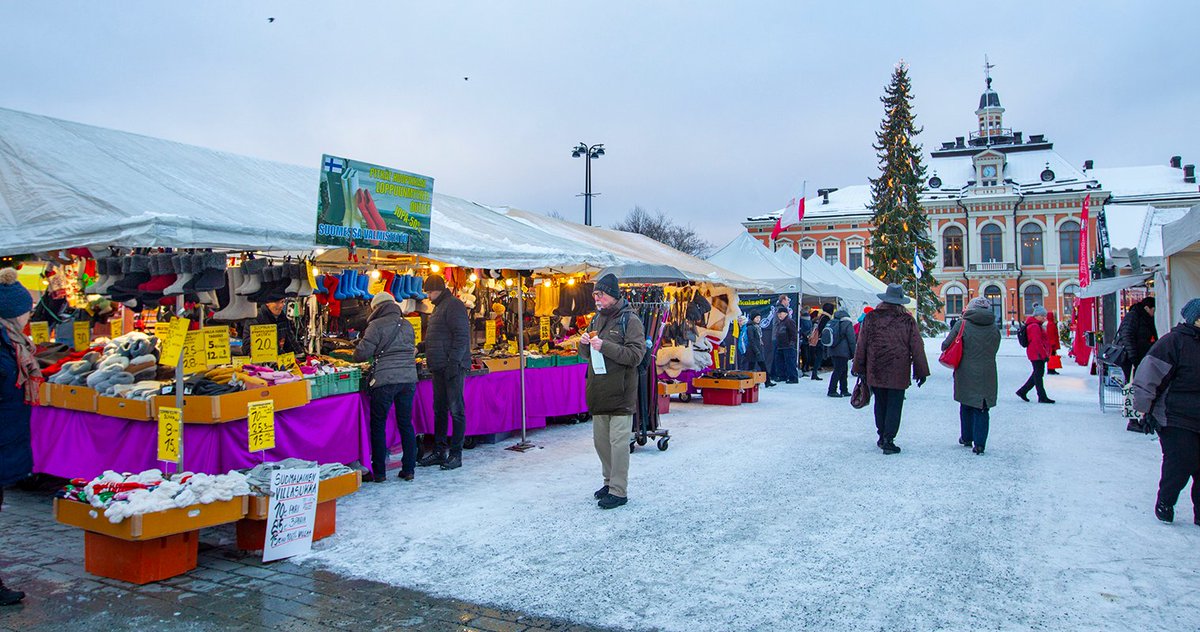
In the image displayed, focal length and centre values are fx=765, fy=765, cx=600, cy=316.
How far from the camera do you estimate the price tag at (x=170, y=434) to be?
474cm

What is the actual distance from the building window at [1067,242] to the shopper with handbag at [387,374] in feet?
183

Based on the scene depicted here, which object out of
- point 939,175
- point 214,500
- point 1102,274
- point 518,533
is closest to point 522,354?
point 518,533

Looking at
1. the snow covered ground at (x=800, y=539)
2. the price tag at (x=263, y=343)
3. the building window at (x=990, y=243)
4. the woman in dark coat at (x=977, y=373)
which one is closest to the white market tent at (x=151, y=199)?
the price tag at (x=263, y=343)

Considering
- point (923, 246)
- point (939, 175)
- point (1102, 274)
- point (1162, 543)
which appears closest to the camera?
point (1162, 543)

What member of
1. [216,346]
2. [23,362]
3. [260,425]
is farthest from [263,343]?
[23,362]

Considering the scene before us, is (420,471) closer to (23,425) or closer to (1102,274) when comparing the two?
(23,425)

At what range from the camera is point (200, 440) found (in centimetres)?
502

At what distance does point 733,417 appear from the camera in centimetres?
1050

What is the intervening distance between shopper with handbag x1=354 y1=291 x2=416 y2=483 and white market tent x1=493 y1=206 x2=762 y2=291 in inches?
142

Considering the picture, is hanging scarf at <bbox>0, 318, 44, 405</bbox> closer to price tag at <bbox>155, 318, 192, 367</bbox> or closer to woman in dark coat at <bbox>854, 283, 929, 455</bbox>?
price tag at <bbox>155, 318, 192, 367</bbox>

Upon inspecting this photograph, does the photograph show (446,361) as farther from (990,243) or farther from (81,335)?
(990,243)

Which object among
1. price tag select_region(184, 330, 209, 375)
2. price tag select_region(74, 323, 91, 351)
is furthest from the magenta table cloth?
price tag select_region(74, 323, 91, 351)

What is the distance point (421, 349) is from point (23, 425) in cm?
427

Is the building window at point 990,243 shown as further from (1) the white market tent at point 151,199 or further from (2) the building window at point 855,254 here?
(1) the white market tent at point 151,199
